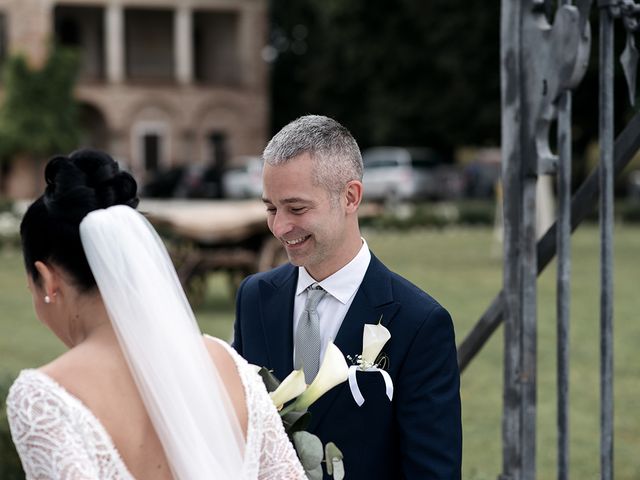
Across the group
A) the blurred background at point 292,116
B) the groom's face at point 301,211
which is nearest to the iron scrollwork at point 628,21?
the groom's face at point 301,211

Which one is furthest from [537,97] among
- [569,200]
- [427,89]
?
[427,89]

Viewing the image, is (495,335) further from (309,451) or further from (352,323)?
(309,451)

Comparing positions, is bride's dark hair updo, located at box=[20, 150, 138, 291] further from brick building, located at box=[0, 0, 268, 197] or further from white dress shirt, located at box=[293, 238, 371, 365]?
brick building, located at box=[0, 0, 268, 197]

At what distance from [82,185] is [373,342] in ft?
2.75

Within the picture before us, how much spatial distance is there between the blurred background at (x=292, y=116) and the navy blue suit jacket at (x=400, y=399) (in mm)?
2562

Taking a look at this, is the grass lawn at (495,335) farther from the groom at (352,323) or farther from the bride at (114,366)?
the bride at (114,366)

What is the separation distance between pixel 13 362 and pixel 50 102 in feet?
101

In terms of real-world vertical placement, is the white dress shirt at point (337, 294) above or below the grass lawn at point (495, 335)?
above

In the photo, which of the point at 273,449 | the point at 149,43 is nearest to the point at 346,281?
the point at 273,449

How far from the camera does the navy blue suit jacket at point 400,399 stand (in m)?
2.65

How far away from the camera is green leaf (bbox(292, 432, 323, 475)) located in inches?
98.7

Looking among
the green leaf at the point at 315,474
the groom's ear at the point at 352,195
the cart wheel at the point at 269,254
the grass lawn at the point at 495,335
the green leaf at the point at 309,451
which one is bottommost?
the grass lawn at the point at 495,335

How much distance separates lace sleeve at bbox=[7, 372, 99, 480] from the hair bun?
0.32m

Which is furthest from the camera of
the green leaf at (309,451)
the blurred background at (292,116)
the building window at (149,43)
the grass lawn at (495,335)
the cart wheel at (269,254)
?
the building window at (149,43)
